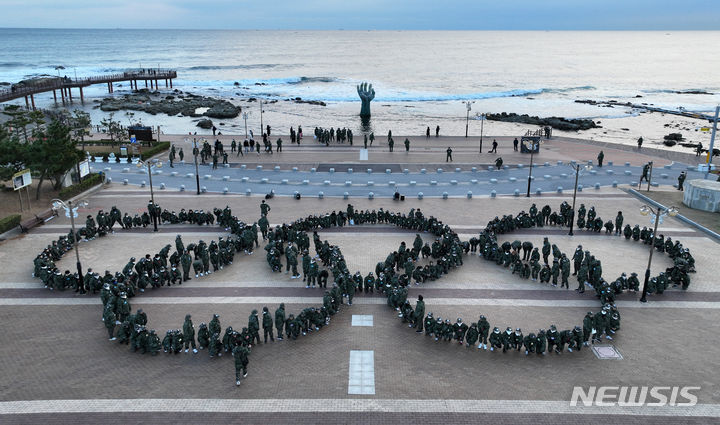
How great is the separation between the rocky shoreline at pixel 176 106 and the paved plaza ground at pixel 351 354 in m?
46.7

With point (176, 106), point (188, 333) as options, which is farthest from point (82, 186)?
point (176, 106)

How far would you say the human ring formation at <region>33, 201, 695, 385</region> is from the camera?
1484 centimetres

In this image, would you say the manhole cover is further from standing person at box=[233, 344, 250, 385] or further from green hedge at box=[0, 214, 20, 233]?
green hedge at box=[0, 214, 20, 233]

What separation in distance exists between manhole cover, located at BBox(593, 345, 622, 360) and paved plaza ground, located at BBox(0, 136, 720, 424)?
16 centimetres

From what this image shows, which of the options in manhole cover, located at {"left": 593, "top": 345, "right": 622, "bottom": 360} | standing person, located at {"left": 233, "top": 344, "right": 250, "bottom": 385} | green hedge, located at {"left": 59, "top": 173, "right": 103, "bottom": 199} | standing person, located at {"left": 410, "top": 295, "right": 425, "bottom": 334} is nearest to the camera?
standing person, located at {"left": 233, "top": 344, "right": 250, "bottom": 385}

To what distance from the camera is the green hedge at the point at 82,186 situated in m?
29.0

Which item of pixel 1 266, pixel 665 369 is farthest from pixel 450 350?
pixel 1 266

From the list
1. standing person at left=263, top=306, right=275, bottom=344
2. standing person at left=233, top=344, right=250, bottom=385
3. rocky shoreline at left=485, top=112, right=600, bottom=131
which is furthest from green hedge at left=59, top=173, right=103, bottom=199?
rocky shoreline at left=485, top=112, right=600, bottom=131

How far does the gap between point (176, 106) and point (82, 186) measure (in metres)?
46.5

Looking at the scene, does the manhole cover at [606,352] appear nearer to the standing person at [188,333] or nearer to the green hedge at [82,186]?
the standing person at [188,333]

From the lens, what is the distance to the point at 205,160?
3950 centimetres

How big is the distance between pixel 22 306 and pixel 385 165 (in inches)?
1008

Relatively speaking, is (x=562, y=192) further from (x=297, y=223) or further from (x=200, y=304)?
(x=200, y=304)

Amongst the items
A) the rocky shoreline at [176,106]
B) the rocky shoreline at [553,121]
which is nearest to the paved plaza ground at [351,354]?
the rocky shoreline at [553,121]
